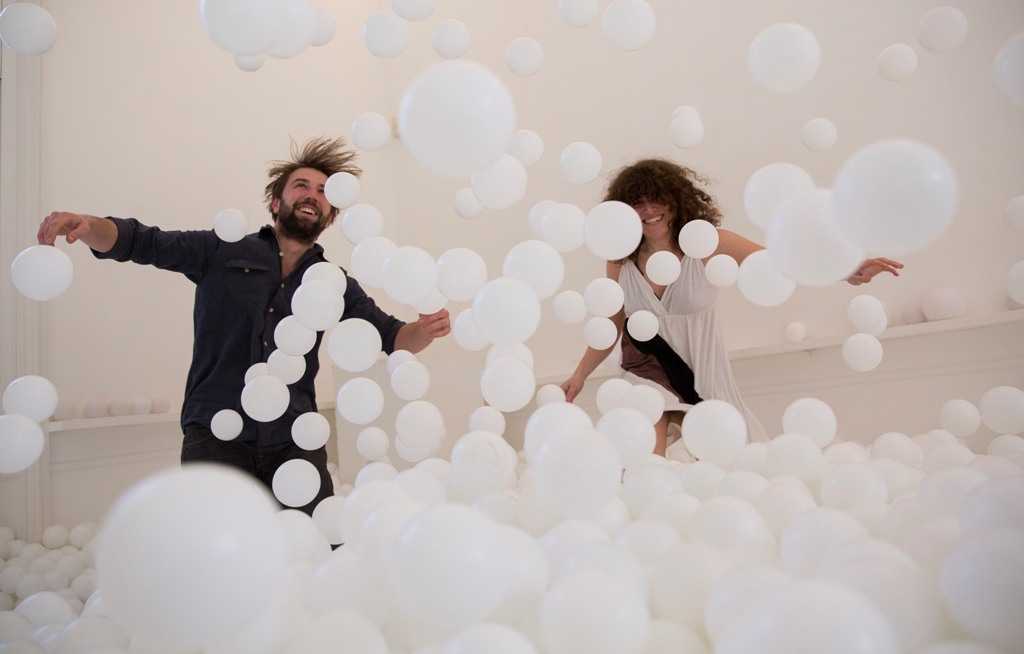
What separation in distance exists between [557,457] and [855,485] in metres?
0.43

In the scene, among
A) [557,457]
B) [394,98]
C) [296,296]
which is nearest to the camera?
[557,457]

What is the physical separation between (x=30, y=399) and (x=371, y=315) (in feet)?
3.10

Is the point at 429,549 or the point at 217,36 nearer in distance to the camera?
the point at 429,549

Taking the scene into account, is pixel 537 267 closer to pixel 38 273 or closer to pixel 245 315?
pixel 38 273

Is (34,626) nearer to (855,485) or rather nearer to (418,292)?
(418,292)

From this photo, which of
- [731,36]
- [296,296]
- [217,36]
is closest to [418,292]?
[296,296]

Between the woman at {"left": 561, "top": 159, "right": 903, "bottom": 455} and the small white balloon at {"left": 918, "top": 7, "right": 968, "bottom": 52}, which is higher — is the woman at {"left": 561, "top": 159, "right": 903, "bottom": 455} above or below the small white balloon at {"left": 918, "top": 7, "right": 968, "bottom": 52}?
below

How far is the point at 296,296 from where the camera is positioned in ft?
4.80

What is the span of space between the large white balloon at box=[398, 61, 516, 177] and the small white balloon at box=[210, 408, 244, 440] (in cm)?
113

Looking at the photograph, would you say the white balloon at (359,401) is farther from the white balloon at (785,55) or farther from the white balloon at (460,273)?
the white balloon at (785,55)

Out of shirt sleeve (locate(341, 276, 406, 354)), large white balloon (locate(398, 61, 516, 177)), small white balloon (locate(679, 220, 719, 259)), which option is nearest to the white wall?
shirt sleeve (locate(341, 276, 406, 354))

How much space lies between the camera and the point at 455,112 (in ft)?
2.59

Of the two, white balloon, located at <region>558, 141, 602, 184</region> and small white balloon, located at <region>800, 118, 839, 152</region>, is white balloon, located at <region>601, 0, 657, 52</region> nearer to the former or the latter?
white balloon, located at <region>558, 141, 602, 184</region>

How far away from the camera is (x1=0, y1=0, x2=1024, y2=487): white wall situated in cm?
226
